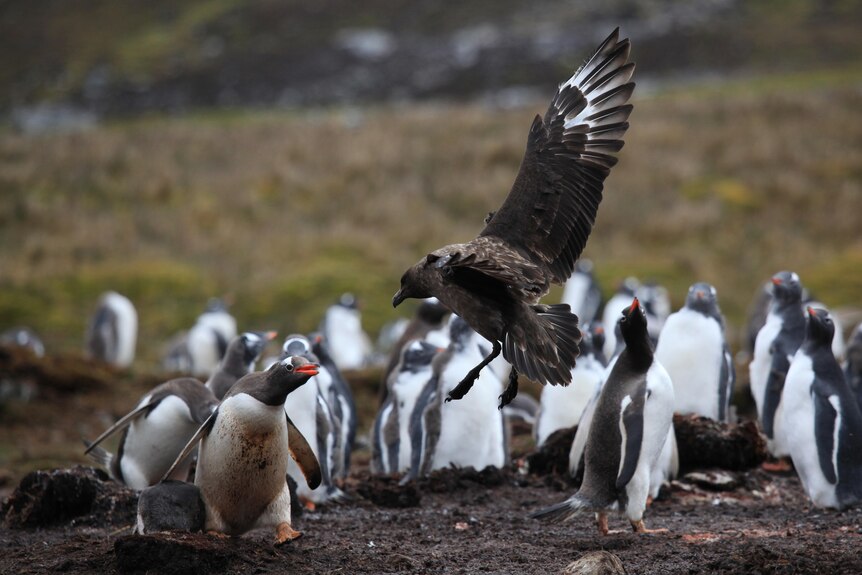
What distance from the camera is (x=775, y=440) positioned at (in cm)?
1030

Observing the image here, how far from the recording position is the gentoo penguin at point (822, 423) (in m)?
8.09

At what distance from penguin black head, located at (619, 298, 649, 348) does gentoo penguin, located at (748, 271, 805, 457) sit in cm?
280

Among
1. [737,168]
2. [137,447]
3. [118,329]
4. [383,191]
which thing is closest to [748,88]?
[737,168]

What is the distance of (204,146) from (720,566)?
28327 millimetres

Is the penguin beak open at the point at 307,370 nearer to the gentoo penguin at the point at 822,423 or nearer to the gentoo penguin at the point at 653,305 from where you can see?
the gentoo penguin at the point at 822,423

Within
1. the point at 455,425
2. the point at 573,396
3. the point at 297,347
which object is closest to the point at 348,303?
the point at 573,396

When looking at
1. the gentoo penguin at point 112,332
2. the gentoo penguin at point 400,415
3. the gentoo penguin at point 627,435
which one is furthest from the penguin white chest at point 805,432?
the gentoo penguin at point 112,332

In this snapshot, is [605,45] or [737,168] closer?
[605,45]

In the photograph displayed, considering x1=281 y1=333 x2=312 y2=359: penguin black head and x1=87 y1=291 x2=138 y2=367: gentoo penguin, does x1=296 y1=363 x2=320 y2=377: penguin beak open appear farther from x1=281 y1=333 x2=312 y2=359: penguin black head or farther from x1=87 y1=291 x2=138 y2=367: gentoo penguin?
x1=87 y1=291 x2=138 y2=367: gentoo penguin

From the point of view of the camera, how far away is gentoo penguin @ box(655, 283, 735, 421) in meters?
10.5

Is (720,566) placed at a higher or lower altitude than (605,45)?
lower

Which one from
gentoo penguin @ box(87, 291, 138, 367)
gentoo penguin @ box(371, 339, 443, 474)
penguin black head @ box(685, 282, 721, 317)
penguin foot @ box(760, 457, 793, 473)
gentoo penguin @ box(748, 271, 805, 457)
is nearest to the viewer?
penguin foot @ box(760, 457, 793, 473)

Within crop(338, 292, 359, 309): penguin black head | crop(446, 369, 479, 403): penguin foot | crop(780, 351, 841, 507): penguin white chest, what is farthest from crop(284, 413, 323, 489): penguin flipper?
crop(338, 292, 359, 309): penguin black head

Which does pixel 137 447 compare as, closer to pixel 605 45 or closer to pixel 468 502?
pixel 468 502
